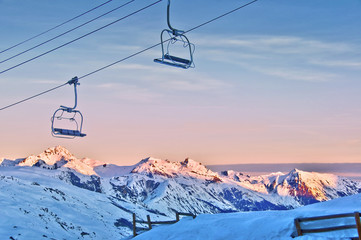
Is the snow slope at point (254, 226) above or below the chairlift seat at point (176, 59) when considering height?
below

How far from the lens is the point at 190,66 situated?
1841 cm

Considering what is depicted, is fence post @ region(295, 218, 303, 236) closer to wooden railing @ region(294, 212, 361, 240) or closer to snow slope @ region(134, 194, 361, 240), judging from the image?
wooden railing @ region(294, 212, 361, 240)

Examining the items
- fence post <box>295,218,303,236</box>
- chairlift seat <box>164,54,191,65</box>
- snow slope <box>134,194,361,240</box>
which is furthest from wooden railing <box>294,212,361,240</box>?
chairlift seat <box>164,54,191,65</box>

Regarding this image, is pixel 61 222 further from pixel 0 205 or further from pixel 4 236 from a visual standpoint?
pixel 4 236

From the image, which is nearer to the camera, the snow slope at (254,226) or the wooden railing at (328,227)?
the wooden railing at (328,227)

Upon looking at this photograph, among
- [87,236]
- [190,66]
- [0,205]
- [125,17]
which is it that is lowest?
[87,236]

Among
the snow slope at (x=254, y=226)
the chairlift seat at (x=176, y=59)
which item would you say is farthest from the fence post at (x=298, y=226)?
the chairlift seat at (x=176, y=59)

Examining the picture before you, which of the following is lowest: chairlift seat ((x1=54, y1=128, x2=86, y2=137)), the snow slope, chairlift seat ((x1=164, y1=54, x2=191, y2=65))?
the snow slope

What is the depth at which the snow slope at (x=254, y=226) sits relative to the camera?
Answer: 2316cm

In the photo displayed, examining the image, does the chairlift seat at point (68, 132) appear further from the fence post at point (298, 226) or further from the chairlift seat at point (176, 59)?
the fence post at point (298, 226)

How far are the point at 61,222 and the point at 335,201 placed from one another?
65.9 metres

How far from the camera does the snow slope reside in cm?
2316

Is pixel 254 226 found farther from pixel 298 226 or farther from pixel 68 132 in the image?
pixel 68 132

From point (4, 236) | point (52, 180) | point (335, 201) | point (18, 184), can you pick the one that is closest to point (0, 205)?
point (4, 236)
